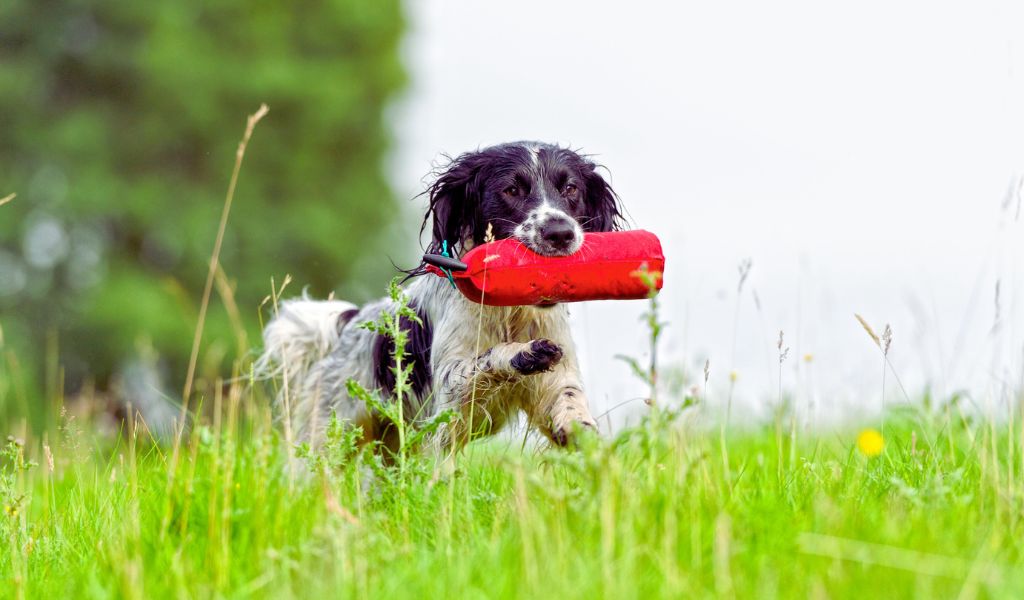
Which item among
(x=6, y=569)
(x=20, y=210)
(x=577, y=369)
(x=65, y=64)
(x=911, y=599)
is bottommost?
(x=6, y=569)

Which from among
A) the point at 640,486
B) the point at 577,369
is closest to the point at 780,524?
the point at 640,486

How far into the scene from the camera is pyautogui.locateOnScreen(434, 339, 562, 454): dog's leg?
459 centimetres

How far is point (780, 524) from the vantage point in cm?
310

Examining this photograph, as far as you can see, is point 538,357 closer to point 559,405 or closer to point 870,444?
point 559,405

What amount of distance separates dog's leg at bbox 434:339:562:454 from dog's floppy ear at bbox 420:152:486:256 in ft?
2.12

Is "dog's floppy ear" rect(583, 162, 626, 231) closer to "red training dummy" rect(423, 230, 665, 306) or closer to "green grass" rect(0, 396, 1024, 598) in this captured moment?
"red training dummy" rect(423, 230, 665, 306)

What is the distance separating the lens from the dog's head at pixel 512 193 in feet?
16.4

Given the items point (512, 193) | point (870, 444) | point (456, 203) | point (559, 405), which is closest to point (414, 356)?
point (456, 203)

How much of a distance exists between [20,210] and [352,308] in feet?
31.3

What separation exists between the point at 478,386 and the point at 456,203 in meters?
0.97

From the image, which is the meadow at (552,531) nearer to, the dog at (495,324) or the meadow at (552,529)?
the meadow at (552,529)

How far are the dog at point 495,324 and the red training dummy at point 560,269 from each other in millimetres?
98

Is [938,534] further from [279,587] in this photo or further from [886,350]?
[279,587]

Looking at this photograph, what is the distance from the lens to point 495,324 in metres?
5.02
